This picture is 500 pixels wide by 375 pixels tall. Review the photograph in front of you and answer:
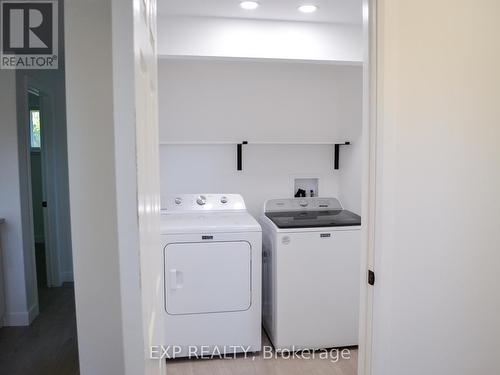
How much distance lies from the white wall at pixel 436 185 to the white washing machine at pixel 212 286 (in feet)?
4.29

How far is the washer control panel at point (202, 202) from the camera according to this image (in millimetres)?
3119

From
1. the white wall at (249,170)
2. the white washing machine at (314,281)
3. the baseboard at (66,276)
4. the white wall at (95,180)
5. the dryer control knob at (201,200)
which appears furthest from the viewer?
the baseboard at (66,276)

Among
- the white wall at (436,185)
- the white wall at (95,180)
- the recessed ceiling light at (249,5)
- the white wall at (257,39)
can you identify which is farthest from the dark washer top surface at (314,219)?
the white wall at (95,180)

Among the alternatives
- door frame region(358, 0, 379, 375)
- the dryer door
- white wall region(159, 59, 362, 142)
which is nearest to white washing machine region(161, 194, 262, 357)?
the dryer door

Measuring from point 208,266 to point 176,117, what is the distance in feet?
4.17

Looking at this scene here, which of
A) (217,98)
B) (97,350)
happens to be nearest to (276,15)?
(217,98)

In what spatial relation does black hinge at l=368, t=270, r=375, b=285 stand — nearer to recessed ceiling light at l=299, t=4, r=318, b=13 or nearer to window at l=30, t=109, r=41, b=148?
recessed ceiling light at l=299, t=4, r=318, b=13

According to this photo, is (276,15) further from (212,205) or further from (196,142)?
(212,205)

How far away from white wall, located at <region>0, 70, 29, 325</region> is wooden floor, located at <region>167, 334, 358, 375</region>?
4.30ft

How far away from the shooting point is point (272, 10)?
2443mm

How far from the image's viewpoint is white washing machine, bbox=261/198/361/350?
2697mm

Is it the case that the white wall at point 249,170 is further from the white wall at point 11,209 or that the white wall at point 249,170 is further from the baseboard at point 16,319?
the baseboard at point 16,319

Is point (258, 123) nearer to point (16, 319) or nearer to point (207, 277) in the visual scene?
point (207, 277)

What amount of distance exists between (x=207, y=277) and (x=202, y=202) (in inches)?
28.3
